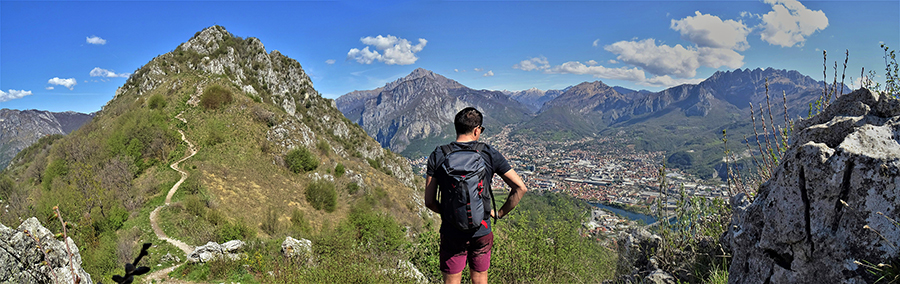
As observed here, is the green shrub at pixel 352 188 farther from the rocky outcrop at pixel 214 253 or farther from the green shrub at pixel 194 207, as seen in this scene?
the rocky outcrop at pixel 214 253

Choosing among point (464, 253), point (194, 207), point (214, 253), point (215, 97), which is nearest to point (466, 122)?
point (464, 253)

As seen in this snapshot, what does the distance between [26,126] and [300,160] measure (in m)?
213

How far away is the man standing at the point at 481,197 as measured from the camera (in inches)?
137

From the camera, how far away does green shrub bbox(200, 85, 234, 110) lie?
27.8 meters

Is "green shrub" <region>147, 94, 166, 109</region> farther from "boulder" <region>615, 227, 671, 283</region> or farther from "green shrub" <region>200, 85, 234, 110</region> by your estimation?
"boulder" <region>615, 227, 671, 283</region>

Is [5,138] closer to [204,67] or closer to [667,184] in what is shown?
[204,67]

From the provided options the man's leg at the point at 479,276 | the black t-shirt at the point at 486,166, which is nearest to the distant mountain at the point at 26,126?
the black t-shirt at the point at 486,166

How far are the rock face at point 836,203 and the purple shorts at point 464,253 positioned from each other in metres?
2.21

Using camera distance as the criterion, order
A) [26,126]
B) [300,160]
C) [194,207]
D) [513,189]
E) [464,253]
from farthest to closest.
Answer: [26,126]
[300,160]
[194,207]
[513,189]
[464,253]

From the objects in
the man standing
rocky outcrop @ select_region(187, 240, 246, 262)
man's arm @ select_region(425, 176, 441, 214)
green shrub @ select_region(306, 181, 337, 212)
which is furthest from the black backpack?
green shrub @ select_region(306, 181, 337, 212)

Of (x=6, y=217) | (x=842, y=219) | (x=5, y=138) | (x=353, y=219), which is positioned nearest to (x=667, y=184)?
(x=842, y=219)

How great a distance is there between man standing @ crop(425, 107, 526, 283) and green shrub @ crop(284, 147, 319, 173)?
2402 cm

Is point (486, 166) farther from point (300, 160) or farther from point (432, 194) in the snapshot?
point (300, 160)

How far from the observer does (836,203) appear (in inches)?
95.7
